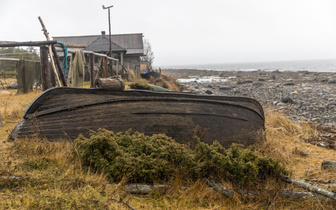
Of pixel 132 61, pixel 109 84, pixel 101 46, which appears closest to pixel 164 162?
pixel 109 84

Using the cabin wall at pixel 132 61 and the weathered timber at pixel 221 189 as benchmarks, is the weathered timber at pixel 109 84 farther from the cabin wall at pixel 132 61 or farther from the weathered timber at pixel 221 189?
the cabin wall at pixel 132 61

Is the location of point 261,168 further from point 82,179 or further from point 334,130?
point 334,130

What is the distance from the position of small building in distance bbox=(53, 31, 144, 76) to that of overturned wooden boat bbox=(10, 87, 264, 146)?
21573 mm

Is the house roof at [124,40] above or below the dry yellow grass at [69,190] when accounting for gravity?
above

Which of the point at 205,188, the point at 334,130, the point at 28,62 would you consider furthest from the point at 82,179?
the point at 28,62

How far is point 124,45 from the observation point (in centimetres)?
3184

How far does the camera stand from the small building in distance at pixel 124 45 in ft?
84.7

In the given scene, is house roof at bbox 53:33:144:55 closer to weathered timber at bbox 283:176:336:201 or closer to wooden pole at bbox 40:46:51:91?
wooden pole at bbox 40:46:51:91

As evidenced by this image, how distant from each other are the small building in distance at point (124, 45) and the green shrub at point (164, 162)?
75.1 ft

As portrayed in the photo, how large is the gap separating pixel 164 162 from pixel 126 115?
53.6 inches

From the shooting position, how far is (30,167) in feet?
10.9

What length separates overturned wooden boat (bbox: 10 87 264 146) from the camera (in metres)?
4.25

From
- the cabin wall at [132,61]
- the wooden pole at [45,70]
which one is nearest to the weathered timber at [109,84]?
the wooden pole at [45,70]

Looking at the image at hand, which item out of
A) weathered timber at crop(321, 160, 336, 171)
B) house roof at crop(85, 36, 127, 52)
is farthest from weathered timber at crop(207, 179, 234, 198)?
house roof at crop(85, 36, 127, 52)
